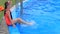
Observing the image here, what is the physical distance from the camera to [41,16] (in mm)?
7996

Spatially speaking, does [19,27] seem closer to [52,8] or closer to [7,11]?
[7,11]

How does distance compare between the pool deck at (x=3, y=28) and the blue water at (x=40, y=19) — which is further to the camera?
the blue water at (x=40, y=19)

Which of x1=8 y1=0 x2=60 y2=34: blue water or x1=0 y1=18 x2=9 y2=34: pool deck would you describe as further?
x1=8 y1=0 x2=60 y2=34: blue water

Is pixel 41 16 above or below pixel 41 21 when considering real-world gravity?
above

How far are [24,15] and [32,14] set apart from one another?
0.41m

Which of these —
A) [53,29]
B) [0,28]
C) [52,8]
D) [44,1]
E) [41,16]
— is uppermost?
[44,1]

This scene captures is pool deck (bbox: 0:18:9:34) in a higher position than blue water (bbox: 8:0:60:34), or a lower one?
lower

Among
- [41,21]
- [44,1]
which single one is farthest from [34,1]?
[41,21]

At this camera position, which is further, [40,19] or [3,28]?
[40,19]

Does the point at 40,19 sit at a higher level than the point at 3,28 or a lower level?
higher

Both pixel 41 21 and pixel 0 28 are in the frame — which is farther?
pixel 41 21

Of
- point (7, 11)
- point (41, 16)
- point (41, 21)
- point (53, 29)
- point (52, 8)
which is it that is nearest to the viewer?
point (7, 11)

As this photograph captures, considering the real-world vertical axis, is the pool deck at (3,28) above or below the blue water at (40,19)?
below

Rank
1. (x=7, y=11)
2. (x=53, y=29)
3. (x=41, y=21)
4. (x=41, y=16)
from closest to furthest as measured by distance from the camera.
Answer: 1. (x=7, y=11)
2. (x=53, y=29)
3. (x=41, y=21)
4. (x=41, y=16)
